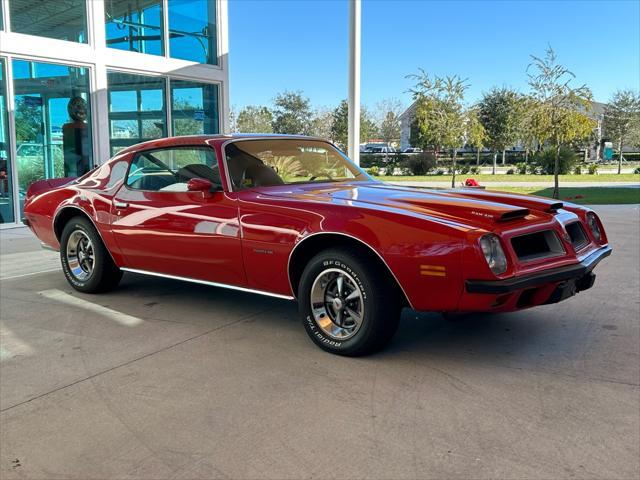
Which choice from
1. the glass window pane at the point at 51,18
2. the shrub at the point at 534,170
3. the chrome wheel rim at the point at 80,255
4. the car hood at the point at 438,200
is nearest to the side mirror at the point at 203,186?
the car hood at the point at 438,200

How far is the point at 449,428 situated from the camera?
2.91m

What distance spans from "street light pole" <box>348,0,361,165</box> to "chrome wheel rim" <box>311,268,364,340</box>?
7993 millimetres

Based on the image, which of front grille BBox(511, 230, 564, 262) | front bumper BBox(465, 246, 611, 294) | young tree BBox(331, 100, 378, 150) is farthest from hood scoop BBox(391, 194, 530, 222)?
young tree BBox(331, 100, 378, 150)

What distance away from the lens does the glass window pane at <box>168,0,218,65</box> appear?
13430 mm

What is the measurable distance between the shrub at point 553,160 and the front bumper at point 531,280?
27.5m

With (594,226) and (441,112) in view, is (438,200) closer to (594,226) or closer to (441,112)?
(594,226)

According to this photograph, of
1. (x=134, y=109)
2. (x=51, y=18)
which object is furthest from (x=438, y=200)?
(x=134, y=109)

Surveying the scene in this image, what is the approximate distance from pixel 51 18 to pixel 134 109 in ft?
7.82

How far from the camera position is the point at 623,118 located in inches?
1508

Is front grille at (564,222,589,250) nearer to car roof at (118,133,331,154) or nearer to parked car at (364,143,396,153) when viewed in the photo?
car roof at (118,133,331,154)

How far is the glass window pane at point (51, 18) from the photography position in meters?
10.4

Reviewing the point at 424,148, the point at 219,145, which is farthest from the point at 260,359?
the point at 424,148

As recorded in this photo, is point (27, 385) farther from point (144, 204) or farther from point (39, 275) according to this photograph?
point (39, 275)

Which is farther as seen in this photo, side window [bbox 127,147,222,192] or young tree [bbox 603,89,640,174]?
young tree [bbox 603,89,640,174]
